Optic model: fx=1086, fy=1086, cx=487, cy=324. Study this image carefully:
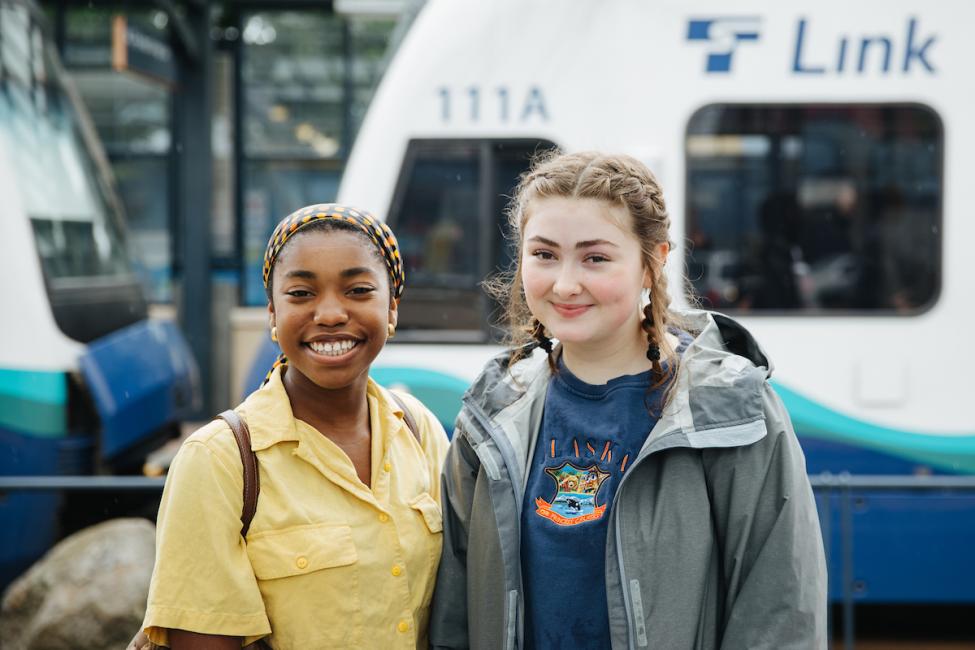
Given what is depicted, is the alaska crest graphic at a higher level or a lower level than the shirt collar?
lower

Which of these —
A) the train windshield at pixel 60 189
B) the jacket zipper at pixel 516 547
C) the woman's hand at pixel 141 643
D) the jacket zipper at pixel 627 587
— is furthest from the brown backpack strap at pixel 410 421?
the train windshield at pixel 60 189

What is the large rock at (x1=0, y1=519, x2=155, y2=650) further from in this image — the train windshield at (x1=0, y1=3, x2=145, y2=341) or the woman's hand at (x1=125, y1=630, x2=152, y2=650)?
the woman's hand at (x1=125, y1=630, x2=152, y2=650)

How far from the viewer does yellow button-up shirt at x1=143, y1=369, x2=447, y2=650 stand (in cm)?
194

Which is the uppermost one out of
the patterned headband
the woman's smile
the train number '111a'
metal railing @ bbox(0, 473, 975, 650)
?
the train number '111a'

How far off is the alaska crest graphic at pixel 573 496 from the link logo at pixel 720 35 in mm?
3359

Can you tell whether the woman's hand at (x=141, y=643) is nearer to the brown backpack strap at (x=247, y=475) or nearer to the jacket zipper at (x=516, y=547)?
the brown backpack strap at (x=247, y=475)


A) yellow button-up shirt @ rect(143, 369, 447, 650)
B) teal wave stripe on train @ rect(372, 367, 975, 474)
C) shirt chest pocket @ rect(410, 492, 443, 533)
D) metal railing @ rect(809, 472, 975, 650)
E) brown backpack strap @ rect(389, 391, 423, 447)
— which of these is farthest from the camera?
teal wave stripe on train @ rect(372, 367, 975, 474)

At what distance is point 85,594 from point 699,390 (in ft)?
12.2

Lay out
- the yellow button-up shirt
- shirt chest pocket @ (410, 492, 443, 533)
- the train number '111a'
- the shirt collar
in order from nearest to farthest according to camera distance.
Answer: the yellow button-up shirt < the shirt collar < shirt chest pocket @ (410, 492, 443, 533) < the train number '111a'

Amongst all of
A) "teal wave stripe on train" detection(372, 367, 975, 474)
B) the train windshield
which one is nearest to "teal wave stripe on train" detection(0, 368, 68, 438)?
the train windshield

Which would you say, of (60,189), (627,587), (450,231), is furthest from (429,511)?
(60,189)

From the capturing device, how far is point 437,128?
514 cm

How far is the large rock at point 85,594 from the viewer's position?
15.7 feet

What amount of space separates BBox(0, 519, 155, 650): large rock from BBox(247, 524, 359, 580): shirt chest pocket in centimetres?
312
